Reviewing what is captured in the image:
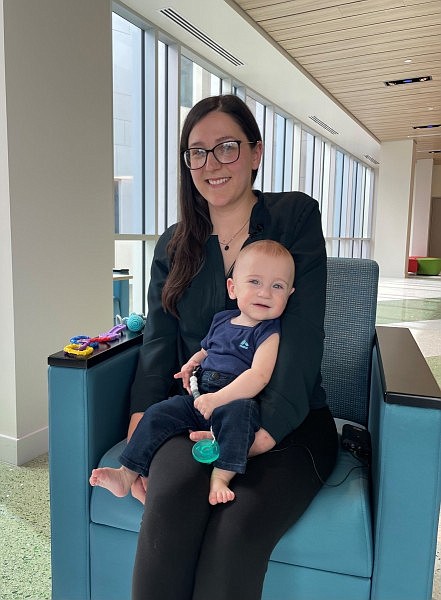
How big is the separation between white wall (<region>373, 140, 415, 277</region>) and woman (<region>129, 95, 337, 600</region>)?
983 cm

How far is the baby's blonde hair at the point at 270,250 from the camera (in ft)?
3.88

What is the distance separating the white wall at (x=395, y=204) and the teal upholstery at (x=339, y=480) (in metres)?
9.56

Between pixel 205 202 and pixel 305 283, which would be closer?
pixel 305 283

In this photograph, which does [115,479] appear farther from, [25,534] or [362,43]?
[362,43]

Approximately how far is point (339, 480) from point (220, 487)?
0.33m

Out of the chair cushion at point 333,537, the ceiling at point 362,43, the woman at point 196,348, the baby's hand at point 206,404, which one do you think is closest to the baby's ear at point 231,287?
the woman at point 196,348

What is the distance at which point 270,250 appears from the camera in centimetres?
119

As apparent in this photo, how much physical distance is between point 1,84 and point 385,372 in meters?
1.85

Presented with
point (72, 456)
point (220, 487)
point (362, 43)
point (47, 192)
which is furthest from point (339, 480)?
point (362, 43)

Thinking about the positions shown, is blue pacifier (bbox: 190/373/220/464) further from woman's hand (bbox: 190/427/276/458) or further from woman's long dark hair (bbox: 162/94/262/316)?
woman's long dark hair (bbox: 162/94/262/316)

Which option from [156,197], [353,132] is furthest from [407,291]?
[156,197]

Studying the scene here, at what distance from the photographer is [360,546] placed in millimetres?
978

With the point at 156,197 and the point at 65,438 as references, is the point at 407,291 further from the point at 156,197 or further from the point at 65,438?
the point at 65,438

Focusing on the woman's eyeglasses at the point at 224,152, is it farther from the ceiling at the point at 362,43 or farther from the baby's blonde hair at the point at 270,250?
the ceiling at the point at 362,43
